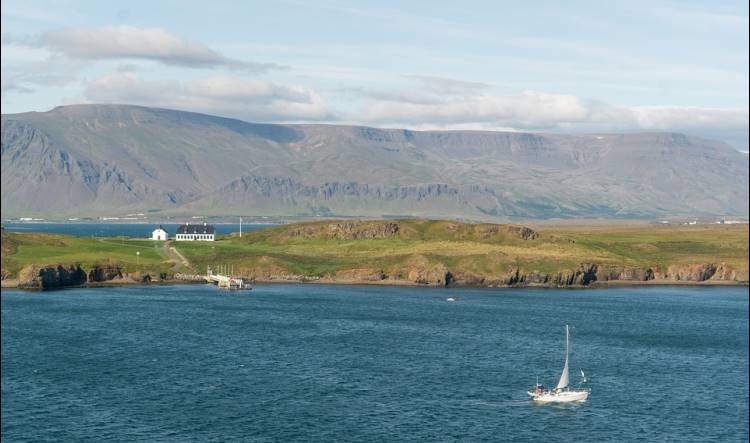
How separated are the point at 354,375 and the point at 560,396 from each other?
2819 cm

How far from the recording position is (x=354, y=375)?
126750 millimetres

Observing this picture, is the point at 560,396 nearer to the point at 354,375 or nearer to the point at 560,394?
the point at 560,394

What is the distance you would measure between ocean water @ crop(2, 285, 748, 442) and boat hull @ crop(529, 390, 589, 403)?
1.28m

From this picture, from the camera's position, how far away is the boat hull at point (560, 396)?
116 metres

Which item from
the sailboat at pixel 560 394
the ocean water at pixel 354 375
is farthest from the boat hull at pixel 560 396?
the ocean water at pixel 354 375

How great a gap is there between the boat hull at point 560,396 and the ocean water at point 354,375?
1.28 meters

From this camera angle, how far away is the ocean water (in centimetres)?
10231

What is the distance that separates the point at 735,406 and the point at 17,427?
85.0 metres

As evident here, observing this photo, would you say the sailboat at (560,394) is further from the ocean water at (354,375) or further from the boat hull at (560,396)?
the ocean water at (354,375)

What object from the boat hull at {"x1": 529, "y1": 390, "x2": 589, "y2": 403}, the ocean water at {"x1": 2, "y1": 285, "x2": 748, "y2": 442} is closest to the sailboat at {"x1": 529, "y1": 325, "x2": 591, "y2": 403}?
the boat hull at {"x1": 529, "y1": 390, "x2": 589, "y2": 403}

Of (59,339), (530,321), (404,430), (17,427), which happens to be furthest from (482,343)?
(17,427)

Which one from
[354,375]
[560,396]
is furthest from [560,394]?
[354,375]

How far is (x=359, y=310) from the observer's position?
19388 centimetres

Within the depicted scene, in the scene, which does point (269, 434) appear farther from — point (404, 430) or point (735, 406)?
point (735, 406)
